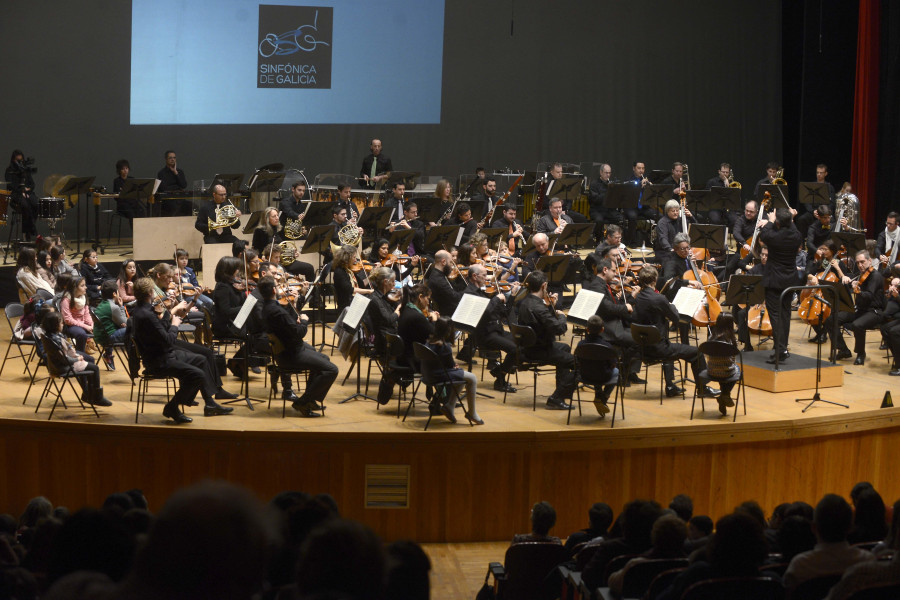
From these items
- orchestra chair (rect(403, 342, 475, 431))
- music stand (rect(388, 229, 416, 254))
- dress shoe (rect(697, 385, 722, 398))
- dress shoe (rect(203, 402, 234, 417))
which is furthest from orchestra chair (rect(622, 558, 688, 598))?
music stand (rect(388, 229, 416, 254))

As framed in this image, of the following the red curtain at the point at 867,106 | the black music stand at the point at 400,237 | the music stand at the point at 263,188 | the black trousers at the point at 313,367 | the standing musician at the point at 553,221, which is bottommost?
the black trousers at the point at 313,367

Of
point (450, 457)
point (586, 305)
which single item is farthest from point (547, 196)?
point (450, 457)

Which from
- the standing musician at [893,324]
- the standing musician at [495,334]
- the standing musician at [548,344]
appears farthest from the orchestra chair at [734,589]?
the standing musician at [893,324]

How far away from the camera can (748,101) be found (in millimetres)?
19500

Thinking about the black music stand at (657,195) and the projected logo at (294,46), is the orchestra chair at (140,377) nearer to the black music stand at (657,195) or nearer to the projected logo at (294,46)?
the black music stand at (657,195)

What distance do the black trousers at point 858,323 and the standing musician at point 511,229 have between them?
3589 millimetres

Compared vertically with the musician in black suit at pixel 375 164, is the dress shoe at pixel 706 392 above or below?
below

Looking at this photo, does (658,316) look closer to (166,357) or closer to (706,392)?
(706,392)

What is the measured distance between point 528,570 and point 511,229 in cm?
736

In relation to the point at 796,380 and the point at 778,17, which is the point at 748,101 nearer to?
the point at 778,17

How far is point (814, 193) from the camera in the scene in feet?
45.1

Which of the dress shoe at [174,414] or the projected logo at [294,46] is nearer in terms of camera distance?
the dress shoe at [174,414]

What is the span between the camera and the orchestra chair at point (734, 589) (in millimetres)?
3814

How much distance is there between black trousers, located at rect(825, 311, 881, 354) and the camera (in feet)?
34.7
